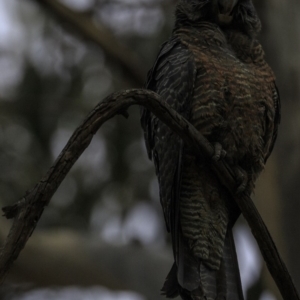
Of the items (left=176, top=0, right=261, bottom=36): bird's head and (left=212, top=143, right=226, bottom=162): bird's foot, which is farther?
(left=176, top=0, right=261, bottom=36): bird's head

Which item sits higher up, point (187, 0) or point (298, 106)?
point (298, 106)

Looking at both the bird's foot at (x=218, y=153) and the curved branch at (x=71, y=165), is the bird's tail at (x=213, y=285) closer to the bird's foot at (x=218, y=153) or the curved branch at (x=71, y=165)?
the curved branch at (x=71, y=165)

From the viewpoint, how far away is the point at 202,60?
395 cm

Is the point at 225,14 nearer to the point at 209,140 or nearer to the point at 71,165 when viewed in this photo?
the point at 209,140

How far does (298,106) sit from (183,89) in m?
3.09

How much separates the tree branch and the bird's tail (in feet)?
12.9

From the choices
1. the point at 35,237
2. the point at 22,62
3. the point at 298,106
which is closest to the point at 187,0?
the point at 298,106

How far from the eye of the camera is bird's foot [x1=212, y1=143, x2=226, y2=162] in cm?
352

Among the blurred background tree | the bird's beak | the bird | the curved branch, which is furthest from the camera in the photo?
the blurred background tree

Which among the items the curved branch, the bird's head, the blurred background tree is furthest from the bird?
the blurred background tree

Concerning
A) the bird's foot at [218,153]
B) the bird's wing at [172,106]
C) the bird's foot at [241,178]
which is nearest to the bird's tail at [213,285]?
the bird's wing at [172,106]

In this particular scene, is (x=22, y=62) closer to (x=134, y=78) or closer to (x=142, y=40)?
(x=142, y=40)

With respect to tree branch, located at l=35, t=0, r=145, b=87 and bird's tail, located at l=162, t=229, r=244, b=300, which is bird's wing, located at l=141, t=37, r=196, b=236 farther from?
tree branch, located at l=35, t=0, r=145, b=87

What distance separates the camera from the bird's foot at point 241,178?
3500mm
